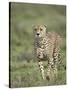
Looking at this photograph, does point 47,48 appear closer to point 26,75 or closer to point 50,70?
point 50,70

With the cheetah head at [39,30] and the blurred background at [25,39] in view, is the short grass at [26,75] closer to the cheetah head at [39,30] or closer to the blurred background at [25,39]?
the blurred background at [25,39]

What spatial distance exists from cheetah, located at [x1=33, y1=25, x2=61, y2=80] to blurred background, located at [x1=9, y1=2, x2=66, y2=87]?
1.6 inches

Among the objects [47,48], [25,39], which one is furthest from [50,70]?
[25,39]

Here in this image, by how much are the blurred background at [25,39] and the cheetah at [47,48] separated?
1.6 inches

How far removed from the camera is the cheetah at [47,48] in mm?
2537

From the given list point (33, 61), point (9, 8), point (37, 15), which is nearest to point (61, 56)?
point (33, 61)

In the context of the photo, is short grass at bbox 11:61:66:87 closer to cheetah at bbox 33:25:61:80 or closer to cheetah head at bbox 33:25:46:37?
cheetah at bbox 33:25:61:80

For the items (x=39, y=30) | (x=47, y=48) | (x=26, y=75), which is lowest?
(x=26, y=75)

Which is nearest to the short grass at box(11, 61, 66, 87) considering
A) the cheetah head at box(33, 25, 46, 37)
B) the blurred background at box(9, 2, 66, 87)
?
Answer: the blurred background at box(9, 2, 66, 87)

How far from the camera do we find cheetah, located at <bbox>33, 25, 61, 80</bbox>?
8.32 feet

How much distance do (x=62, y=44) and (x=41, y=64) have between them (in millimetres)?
279

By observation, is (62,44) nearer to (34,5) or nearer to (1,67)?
(34,5)

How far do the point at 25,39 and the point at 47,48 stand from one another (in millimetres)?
224

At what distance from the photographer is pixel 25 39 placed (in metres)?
2.50
